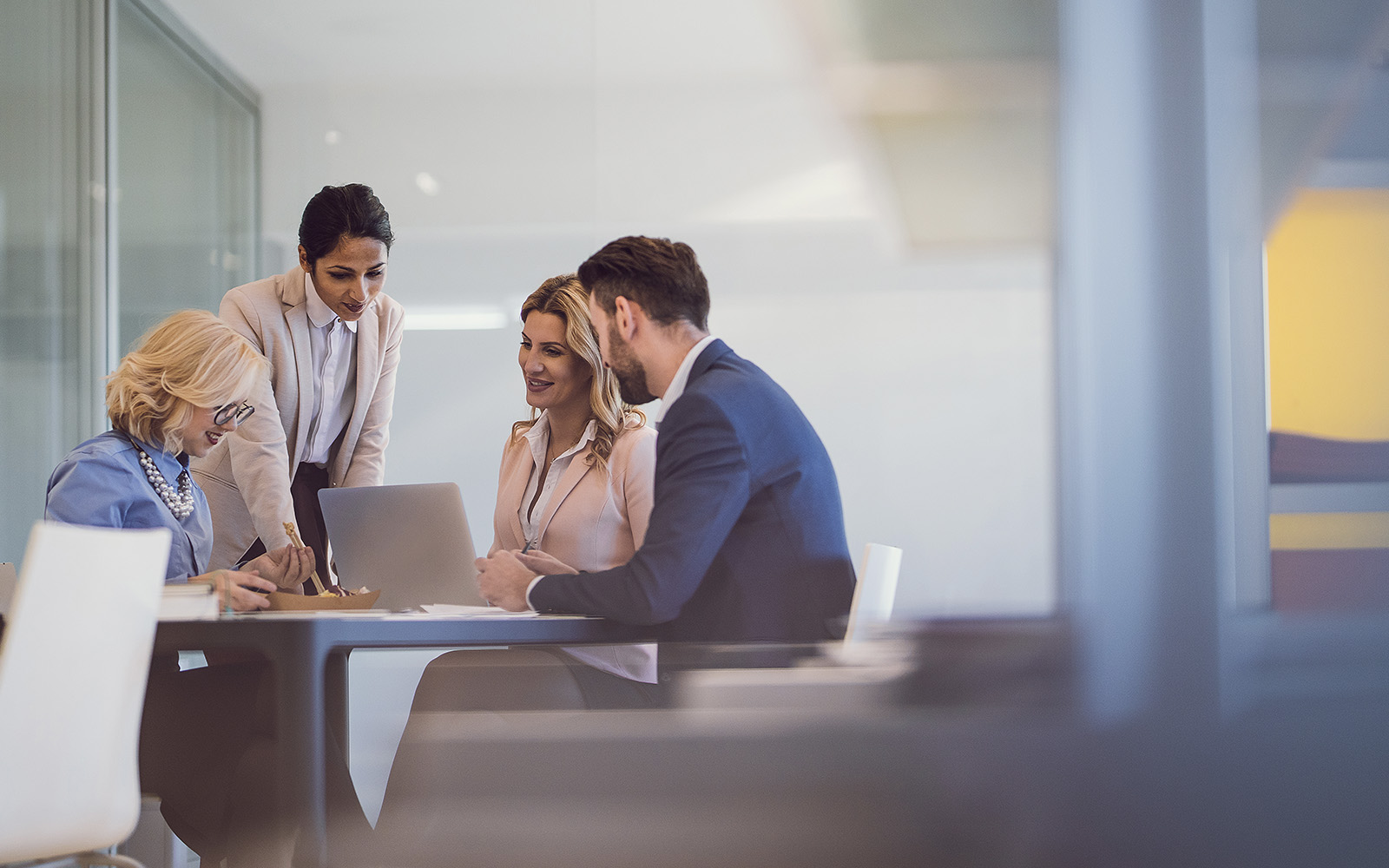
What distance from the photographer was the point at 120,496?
187cm

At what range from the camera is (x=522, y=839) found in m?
1.69

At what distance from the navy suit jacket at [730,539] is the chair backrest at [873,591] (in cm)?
2

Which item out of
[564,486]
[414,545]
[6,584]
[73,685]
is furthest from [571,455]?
[73,685]

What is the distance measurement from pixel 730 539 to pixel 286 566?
85 cm

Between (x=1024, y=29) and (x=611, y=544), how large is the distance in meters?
1.16

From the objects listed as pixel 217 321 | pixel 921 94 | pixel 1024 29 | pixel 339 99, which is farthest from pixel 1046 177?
pixel 339 99

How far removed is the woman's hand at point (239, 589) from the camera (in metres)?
1.71

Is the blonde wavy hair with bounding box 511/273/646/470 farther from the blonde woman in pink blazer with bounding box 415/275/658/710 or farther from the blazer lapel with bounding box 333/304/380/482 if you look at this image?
the blazer lapel with bounding box 333/304/380/482

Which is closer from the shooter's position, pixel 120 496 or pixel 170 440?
pixel 120 496

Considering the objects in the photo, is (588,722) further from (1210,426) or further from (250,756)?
(1210,426)

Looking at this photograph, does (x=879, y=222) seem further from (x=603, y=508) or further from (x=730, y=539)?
(x=730, y=539)

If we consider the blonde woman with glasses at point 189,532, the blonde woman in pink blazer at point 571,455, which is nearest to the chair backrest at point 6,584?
the blonde woman with glasses at point 189,532

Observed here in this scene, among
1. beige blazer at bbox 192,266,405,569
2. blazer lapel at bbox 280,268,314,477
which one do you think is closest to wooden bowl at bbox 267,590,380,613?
beige blazer at bbox 192,266,405,569

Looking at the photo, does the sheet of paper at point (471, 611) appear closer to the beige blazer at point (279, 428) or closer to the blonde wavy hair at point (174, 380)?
the blonde wavy hair at point (174, 380)
